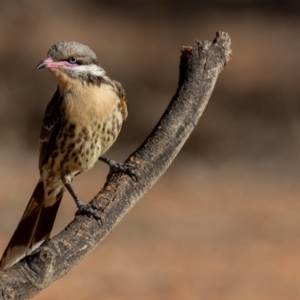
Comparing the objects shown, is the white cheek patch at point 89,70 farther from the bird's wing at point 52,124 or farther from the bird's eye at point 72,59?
the bird's wing at point 52,124

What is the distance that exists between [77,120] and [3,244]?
4279 mm

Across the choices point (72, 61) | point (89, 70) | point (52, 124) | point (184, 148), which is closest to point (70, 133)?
point (52, 124)

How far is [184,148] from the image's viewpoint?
1114cm

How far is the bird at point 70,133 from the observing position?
15.2 ft

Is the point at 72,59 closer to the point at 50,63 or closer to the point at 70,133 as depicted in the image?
the point at 50,63

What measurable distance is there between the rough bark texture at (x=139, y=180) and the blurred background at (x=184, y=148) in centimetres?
380

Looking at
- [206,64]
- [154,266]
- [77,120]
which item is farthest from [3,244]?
[206,64]

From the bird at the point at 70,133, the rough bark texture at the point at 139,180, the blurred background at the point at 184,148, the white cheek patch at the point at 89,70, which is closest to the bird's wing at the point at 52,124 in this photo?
the bird at the point at 70,133

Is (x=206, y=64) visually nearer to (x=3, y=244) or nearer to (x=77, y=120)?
(x=77, y=120)

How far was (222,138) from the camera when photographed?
11367 millimetres

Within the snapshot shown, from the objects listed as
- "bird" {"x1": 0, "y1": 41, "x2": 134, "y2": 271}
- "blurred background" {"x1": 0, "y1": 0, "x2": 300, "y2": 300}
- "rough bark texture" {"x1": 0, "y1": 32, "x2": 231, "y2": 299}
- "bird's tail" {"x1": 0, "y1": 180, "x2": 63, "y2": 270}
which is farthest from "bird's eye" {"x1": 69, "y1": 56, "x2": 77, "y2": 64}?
"blurred background" {"x1": 0, "y1": 0, "x2": 300, "y2": 300}

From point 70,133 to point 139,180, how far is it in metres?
0.75

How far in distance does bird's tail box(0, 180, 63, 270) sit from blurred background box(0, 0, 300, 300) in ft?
9.85

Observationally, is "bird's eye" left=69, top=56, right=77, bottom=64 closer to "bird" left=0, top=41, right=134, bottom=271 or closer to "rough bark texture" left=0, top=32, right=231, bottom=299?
"bird" left=0, top=41, right=134, bottom=271
